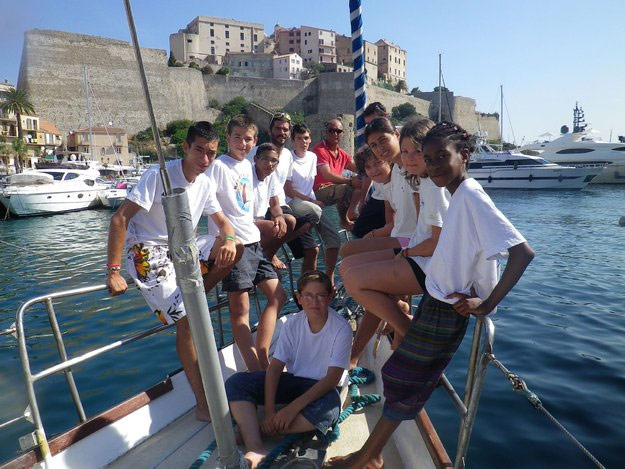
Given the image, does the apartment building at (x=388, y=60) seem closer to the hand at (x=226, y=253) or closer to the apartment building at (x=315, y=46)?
the apartment building at (x=315, y=46)

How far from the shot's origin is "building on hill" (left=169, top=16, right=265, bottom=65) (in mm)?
79875

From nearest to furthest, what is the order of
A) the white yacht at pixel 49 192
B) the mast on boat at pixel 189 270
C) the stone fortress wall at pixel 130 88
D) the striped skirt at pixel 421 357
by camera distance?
1. the mast on boat at pixel 189 270
2. the striped skirt at pixel 421 357
3. the white yacht at pixel 49 192
4. the stone fortress wall at pixel 130 88

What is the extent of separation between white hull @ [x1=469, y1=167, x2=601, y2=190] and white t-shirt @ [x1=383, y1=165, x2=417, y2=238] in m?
31.5

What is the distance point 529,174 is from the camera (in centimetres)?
→ 3322

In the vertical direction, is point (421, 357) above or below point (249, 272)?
below

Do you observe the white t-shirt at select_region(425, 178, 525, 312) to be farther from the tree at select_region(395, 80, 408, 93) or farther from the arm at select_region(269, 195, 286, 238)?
the tree at select_region(395, 80, 408, 93)

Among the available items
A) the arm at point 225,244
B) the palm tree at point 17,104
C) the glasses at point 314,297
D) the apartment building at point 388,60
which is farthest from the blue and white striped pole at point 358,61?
the apartment building at point 388,60

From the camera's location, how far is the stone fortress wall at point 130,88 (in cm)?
4962

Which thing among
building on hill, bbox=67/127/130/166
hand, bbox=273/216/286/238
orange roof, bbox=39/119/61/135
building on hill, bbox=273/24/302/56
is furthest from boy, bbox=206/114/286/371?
building on hill, bbox=273/24/302/56

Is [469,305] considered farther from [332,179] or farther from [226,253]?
[332,179]

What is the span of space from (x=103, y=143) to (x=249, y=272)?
51675mm

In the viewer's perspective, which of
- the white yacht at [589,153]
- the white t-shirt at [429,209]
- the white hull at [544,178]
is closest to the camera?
the white t-shirt at [429,209]

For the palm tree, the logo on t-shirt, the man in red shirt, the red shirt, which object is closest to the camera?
the logo on t-shirt

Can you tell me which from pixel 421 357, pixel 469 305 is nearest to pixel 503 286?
pixel 469 305
